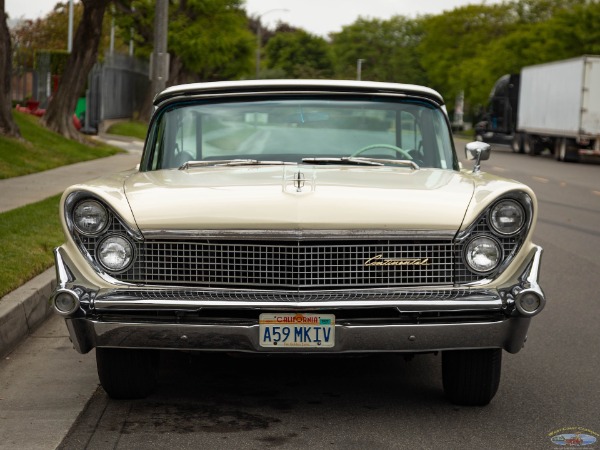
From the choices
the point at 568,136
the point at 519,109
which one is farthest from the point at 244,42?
the point at 568,136

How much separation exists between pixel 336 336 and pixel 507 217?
0.96m

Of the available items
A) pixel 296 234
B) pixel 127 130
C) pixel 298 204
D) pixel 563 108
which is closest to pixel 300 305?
pixel 296 234

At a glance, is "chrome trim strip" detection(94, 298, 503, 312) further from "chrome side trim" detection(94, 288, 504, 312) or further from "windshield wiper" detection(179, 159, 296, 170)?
"windshield wiper" detection(179, 159, 296, 170)

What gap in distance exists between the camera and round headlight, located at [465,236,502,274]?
525 cm

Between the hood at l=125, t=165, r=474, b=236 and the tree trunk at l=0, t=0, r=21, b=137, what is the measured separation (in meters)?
16.9

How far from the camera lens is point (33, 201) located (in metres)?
14.5

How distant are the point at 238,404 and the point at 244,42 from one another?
5746cm

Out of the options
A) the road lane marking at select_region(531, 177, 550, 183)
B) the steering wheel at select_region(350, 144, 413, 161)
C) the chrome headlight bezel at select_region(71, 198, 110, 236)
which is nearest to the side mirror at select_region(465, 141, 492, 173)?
the steering wheel at select_region(350, 144, 413, 161)

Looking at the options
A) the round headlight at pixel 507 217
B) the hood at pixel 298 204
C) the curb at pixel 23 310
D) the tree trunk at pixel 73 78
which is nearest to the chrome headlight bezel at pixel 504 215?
the round headlight at pixel 507 217

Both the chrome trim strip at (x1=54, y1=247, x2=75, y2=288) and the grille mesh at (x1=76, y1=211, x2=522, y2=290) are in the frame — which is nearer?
the grille mesh at (x1=76, y1=211, x2=522, y2=290)

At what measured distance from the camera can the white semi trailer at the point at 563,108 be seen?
36562mm

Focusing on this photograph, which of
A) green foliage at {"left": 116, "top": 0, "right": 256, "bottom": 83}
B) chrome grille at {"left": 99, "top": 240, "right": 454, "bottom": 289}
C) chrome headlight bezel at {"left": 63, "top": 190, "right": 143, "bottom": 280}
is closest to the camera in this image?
chrome grille at {"left": 99, "top": 240, "right": 454, "bottom": 289}

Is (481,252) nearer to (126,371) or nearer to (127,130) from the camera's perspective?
(126,371)

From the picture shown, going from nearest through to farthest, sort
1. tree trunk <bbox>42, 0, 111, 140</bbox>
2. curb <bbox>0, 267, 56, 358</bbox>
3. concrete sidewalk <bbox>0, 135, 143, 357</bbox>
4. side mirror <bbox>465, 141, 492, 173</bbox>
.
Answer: side mirror <bbox>465, 141, 492, 173</bbox> → curb <bbox>0, 267, 56, 358</bbox> → concrete sidewalk <bbox>0, 135, 143, 357</bbox> → tree trunk <bbox>42, 0, 111, 140</bbox>
